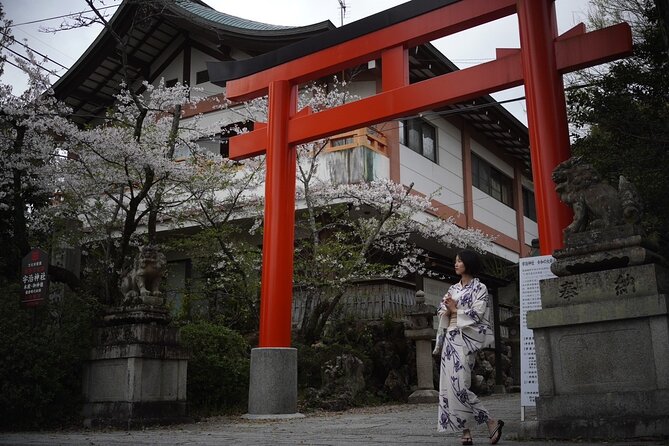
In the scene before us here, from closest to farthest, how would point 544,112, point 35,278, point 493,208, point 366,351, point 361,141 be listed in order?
point 544,112, point 35,278, point 366,351, point 361,141, point 493,208

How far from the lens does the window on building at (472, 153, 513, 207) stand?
2257 centimetres

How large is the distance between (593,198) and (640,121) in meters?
5.43

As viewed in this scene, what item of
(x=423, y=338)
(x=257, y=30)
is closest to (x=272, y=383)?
(x=423, y=338)

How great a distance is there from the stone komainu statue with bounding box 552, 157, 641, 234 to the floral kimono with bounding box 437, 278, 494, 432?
110cm

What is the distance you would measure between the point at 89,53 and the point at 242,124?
597 cm

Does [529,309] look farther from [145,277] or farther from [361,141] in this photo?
[361,141]

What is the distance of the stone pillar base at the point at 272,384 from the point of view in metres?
9.95

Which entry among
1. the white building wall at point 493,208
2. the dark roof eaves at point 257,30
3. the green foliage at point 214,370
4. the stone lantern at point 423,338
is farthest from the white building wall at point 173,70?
the green foliage at point 214,370

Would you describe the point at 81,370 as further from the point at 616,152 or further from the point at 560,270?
the point at 616,152

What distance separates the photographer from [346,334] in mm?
15562

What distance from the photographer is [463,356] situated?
557 centimetres

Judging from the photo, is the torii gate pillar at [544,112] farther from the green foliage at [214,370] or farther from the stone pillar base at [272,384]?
the green foliage at [214,370]

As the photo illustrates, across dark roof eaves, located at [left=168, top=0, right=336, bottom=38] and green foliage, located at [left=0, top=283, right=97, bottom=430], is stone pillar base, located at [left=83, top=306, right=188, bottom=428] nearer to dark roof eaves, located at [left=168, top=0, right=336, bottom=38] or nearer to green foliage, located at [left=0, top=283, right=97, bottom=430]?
green foliage, located at [left=0, top=283, right=97, bottom=430]

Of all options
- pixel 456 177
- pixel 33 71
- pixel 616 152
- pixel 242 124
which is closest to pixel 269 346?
pixel 616 152
